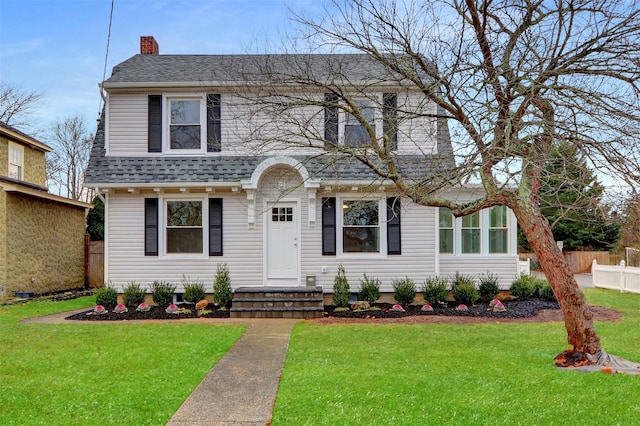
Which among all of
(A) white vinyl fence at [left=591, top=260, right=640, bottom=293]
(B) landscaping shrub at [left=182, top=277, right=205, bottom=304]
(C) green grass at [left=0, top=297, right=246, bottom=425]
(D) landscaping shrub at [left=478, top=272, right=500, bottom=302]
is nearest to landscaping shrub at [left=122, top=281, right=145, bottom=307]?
(B) landscaping shrub at [left=182, top=277, right=205, bottom=304]

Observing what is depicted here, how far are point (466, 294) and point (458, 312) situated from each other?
1026 millimetres

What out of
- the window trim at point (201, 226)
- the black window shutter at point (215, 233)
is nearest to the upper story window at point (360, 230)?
the black window shutter at point (215, 233)

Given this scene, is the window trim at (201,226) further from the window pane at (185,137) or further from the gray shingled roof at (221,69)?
the gray shingled roof at (221,69)

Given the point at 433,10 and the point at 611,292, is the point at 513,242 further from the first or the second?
the point at 433,10

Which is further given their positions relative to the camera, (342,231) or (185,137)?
(185,137)

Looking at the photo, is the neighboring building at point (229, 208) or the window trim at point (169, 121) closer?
the neighboring building at point (229, 208)

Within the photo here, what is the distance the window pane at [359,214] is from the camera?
1235 cm

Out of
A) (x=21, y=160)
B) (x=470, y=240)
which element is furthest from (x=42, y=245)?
(x=470, y=240)

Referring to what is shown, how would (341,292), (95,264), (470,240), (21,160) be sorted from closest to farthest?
(341,292)
(470,240)
(21,160)
(95,264)

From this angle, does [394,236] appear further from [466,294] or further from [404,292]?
[466,294]

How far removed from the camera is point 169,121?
41.0ft

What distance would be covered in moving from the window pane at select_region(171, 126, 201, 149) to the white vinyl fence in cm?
1449

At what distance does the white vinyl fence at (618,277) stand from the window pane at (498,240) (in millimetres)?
6280

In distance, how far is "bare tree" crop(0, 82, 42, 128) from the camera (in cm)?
2583
